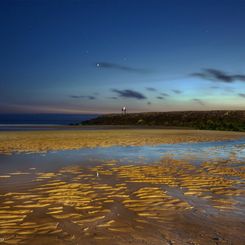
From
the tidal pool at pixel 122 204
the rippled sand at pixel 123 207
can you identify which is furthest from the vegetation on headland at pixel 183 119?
the rippled sand at pixel 123 207

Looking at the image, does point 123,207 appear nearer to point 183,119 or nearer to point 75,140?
point 75,140

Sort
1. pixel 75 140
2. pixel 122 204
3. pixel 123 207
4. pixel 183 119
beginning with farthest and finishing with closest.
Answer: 1. pixel 183 119
2. pixel 75 140
3. pixel 122 204
4. pixel 123 207

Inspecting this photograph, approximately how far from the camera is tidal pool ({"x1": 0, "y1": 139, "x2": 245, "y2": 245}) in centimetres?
393

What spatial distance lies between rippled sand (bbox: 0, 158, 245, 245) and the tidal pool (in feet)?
0.04

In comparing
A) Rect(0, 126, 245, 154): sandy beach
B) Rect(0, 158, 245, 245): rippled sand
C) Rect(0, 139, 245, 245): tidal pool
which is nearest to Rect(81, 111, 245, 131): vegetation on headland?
Rect(0, 126, 245, 154): sandy beach

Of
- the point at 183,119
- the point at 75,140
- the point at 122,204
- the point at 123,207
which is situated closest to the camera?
the point at 123,207

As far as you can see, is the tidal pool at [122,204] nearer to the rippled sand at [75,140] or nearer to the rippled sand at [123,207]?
the rippled sand at [123,207]

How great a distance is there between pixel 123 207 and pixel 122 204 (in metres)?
0.18

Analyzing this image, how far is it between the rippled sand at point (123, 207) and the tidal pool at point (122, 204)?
12mm

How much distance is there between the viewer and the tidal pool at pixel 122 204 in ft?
12.9

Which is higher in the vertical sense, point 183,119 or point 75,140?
point 183,119

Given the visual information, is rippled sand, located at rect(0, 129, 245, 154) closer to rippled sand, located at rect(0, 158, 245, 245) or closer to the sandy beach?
the sandy beach

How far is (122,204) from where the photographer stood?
534 centimetres

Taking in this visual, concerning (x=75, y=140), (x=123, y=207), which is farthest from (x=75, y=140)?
(x=123, y=207)
